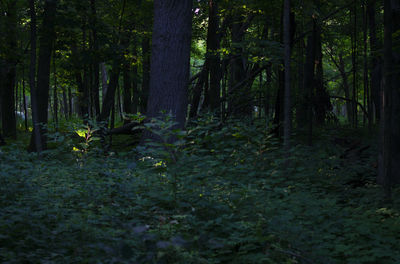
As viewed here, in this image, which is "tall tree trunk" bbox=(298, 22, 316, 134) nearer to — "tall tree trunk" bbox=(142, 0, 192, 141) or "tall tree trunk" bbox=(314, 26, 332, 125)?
"tall tree trunk" bbox=(314, 26, 332, 125)

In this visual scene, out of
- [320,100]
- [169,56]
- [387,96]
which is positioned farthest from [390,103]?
[320,100]

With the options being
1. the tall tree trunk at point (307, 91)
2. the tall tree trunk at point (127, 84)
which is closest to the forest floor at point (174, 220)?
the tall tree trunk at point (307, 91)

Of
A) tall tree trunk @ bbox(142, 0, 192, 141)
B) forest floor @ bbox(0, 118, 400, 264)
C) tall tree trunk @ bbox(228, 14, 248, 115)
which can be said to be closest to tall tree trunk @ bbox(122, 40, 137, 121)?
tall tree trunk @ bbox(228, 14, 248, 115)

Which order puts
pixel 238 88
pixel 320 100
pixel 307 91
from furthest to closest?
pixel 320 100 < pixel 238 88 < pixel 307 91

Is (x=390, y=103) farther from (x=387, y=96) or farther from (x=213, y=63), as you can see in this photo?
(x=213, y=63)

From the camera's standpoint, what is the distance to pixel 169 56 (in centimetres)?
807

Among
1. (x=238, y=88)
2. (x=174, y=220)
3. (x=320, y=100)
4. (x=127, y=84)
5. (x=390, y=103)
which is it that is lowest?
(x=174, y=220)

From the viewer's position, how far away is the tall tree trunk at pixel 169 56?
26.2 feet

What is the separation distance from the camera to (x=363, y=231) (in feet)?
13.5

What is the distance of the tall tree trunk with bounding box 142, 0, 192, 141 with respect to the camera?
26.2 ft

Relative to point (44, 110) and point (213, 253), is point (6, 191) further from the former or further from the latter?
point (44, 110)

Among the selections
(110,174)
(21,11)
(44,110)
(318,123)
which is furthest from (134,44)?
(110,174)

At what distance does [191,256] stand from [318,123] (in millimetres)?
14128

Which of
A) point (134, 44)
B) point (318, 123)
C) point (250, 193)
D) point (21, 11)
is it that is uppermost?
point (21, 11)
